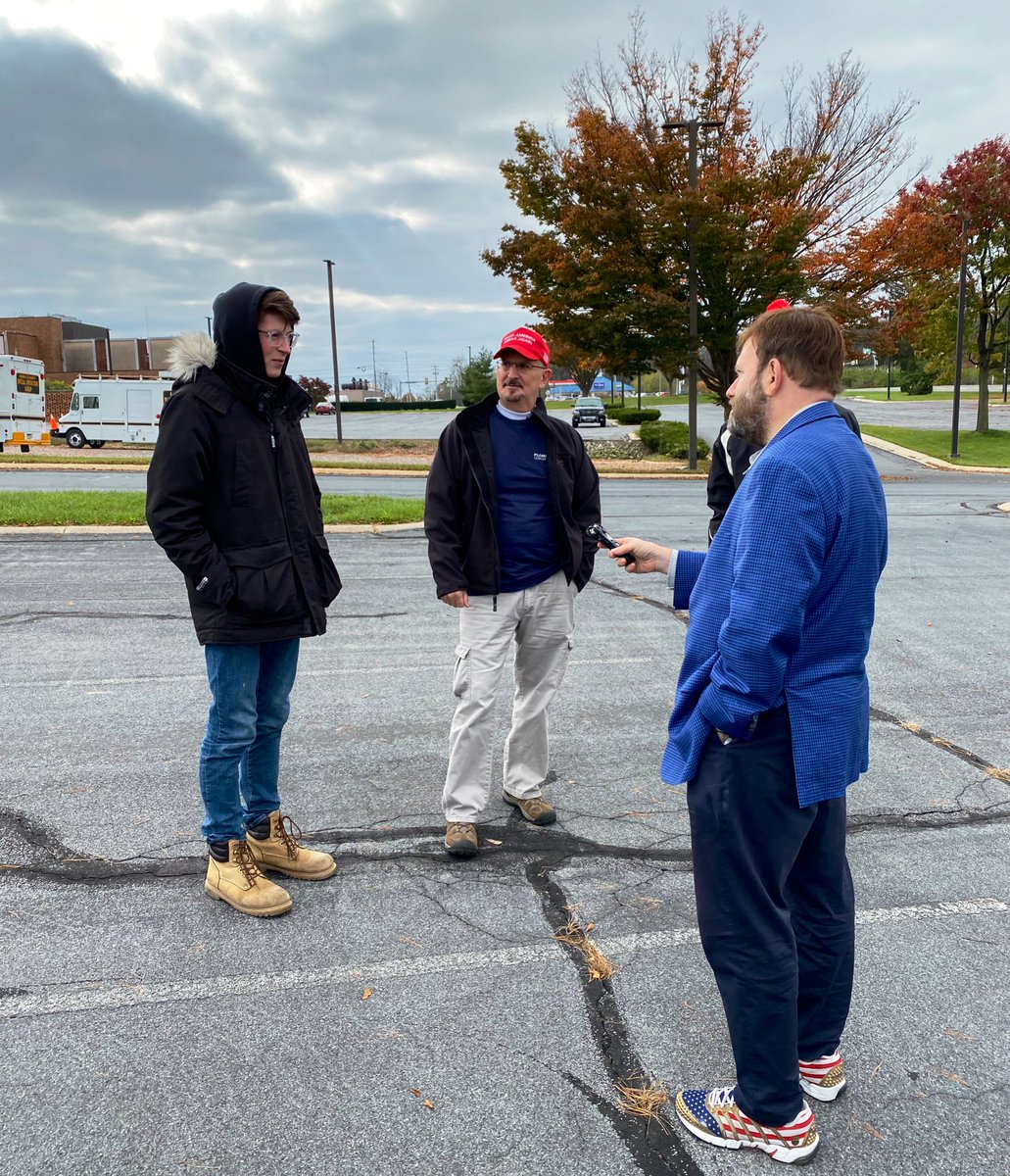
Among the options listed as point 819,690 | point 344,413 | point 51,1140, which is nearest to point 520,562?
point 819,690

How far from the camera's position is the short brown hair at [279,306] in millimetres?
3291

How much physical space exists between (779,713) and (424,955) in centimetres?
157

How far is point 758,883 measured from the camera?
2.15 m

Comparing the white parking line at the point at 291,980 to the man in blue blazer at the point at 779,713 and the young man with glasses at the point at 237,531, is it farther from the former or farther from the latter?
the man in blue blazer at the point at 779,713

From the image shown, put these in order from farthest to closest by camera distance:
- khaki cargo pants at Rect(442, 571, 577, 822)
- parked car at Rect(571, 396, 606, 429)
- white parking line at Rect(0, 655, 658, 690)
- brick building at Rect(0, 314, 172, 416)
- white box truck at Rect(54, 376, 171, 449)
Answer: brick building at Rect(0, 314, 172, 416) < parked car at Rect(571, 396, 606, 429) < white box truck at Rect(54, 376, 171, 449) < white parking line at Rect(0, 655, 658, 690) < khaki cargo pants at Rect(442, 571, 577, 822)

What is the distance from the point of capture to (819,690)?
82.5 inches

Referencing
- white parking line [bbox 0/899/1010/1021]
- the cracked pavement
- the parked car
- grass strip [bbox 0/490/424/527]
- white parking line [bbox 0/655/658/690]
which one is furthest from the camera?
the parked car

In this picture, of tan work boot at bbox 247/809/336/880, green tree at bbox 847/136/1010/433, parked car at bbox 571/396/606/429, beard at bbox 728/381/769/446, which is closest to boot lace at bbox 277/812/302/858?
tan work boot at bbox 247/809/336/880

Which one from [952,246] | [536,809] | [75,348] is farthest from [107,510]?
[75,348]

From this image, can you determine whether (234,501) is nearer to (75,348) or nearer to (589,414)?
(589,414)

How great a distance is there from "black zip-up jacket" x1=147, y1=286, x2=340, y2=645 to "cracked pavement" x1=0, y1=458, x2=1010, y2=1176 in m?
1.07

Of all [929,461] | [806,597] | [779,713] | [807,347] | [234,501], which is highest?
[807,347]

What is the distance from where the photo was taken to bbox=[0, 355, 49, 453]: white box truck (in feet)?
93.2

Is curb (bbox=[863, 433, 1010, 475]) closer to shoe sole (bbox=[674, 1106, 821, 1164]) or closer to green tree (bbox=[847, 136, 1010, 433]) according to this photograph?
green tree (bbox=[847, 136, 1010, 433])
